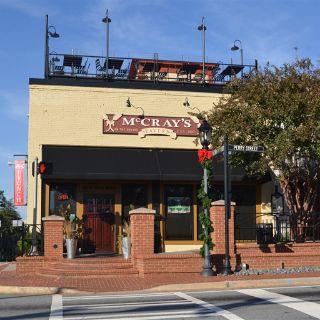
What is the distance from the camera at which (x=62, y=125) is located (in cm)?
2050

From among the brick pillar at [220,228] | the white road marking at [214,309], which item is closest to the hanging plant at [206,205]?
the brick pillar at [220,228]

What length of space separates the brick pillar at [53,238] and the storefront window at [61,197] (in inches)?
131

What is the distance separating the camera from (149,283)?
14.1 metres

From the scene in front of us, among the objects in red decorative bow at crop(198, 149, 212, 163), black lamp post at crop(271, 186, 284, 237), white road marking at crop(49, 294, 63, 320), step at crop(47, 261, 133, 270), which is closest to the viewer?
white road marking at crop(49, 294, 63, 320)

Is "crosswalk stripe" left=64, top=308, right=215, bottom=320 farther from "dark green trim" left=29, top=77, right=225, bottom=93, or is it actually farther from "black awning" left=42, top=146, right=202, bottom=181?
"dark green trim" left=29, top=77, right=225, bottom=93

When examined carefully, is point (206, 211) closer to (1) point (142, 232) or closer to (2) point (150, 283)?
(1) point (142, 232)

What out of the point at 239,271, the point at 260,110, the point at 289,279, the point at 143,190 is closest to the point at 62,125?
the point at 143,190

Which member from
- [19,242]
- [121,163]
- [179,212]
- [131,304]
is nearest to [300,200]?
[179,212]

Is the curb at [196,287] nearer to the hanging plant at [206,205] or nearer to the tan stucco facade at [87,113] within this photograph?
the hanging plant at [206,205]

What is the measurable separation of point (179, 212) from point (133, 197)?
1830 millimetres

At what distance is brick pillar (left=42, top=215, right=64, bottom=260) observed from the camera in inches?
655

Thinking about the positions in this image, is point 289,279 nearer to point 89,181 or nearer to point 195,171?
point 195,171

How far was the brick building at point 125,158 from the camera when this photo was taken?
65.1 feet

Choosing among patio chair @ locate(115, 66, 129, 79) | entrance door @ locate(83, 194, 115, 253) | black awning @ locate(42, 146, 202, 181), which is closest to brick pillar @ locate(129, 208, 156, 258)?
black awning @ locate(42, 146, 202, 181)
